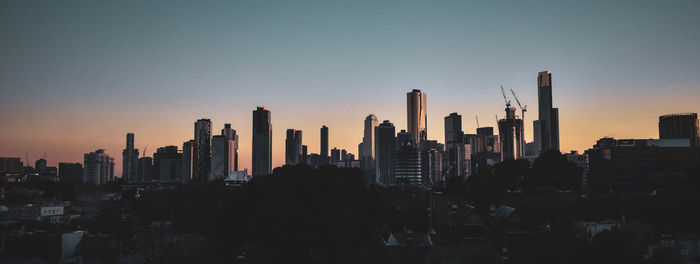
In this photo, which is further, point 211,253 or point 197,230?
point 197,230

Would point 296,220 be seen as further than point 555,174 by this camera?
No

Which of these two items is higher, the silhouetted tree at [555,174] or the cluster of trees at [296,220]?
the silhouetted tree at [555,174]

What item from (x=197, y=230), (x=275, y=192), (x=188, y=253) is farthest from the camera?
(x=197, y=230)

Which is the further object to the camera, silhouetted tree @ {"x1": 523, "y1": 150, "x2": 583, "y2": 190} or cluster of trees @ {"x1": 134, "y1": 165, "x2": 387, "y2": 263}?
silhouetted tree @ {"x1": 523, "y1": 150, "x2": 583, "y2": 190}

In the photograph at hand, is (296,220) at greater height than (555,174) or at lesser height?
lesser

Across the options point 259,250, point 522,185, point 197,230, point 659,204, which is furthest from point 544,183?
→ point 259,250

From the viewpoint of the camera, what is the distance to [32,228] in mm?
86750

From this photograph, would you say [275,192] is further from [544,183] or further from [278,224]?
[544,183]

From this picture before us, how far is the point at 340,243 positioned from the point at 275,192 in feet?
38.3

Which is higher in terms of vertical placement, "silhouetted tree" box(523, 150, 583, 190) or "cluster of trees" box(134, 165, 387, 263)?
"silhouetted tree" box(523, 150, 583, 190)

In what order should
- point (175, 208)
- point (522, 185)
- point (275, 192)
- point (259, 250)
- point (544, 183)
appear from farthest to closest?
point (522, 185) < point (544, 183) < point (175, 208) < point (275, 192) < point (259, 250)

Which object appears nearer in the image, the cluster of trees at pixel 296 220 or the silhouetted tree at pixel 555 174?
the cluster of trees at pixel 296 220

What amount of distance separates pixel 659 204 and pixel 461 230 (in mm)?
41814

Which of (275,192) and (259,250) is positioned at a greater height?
(275,192)
